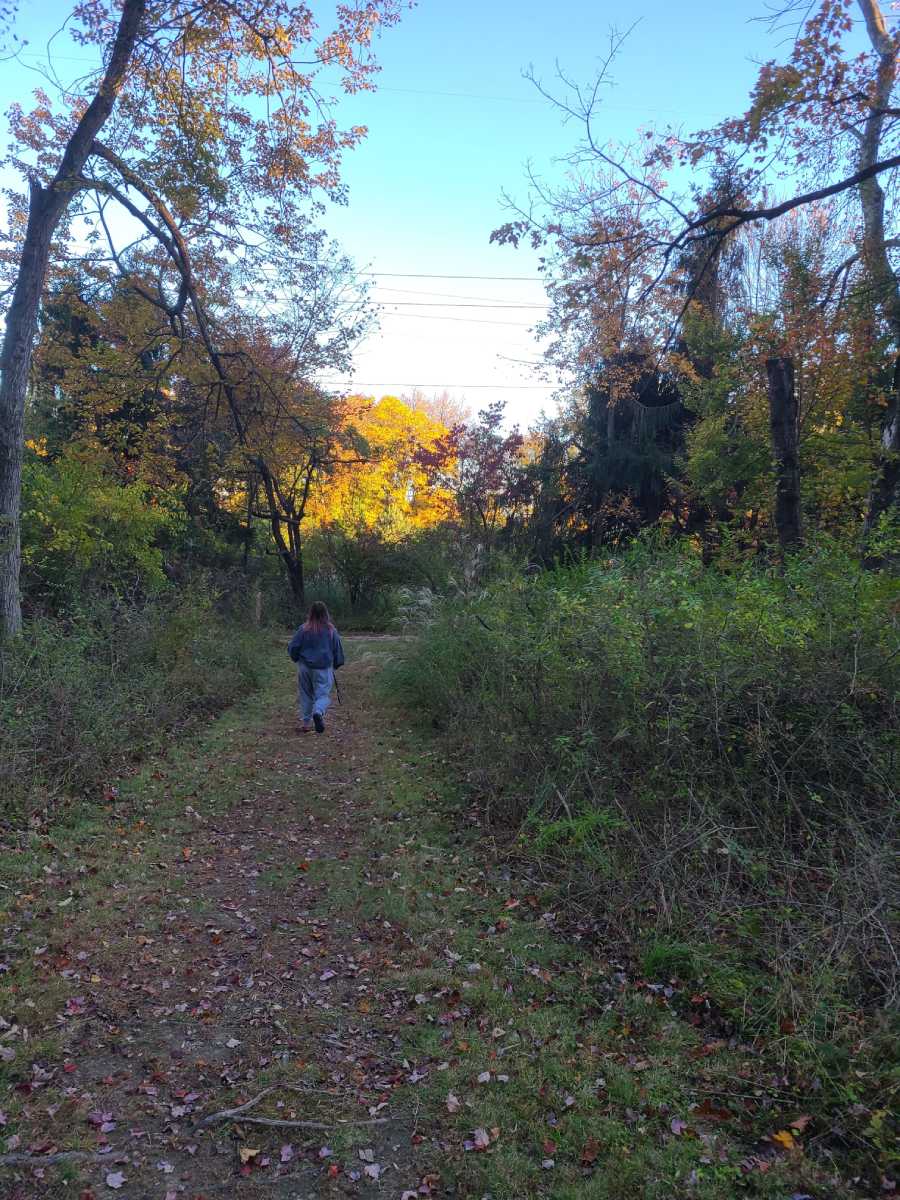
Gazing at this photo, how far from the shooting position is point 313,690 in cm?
996

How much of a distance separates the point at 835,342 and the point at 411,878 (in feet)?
34.7

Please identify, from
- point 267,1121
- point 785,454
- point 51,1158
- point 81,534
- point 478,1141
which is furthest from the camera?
point 81,534

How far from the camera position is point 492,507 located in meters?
21.4

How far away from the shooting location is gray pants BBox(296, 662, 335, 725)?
32.6ft

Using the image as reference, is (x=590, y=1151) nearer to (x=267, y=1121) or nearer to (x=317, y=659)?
(x=267, y=1121)

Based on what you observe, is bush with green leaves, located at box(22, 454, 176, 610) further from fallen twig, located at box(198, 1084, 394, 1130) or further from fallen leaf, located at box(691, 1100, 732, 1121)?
fallen leaf, located at box(691, 1100, 732, 1121)

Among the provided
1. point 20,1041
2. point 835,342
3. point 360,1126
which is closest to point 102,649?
point 20,1041

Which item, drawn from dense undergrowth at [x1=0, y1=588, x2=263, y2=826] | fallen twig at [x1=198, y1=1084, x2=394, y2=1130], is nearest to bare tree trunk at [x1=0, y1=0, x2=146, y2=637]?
dense undergrowth at [x1=0, y1=588, x2=263, y2=826]

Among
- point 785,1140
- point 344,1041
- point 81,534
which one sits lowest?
point 344,1041

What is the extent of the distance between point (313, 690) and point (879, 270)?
9.92 m

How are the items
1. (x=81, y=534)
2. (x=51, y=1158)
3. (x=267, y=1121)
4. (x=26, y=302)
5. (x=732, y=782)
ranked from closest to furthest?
1. (x=51, y=1158)
2. (x=267, y=1121)
3. (x=732, y=782)
4. (x=26, y=302)
5. (x=81, y=534)

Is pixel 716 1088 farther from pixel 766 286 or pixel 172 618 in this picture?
pixel 766 286

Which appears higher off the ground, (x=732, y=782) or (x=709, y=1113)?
(x=732, y=782)

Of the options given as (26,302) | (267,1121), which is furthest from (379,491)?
(267,1121)
